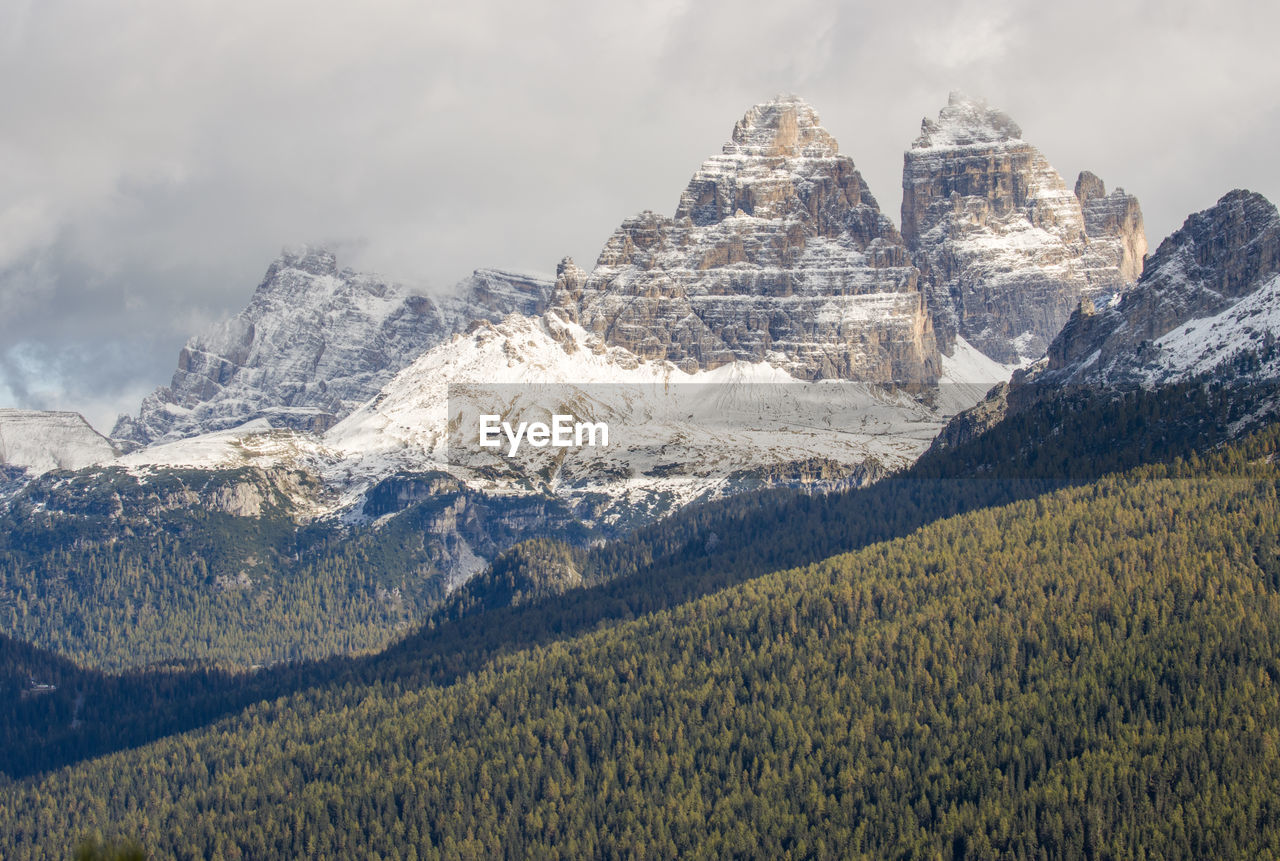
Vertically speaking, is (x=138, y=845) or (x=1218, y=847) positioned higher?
(x=138, y=845)

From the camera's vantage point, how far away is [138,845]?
80.2 meters

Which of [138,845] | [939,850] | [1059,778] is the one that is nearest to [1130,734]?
[1059,778]

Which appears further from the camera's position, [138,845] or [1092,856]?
[1092,856]

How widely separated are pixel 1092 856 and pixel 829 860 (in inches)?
1098

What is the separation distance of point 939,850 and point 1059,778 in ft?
48.6

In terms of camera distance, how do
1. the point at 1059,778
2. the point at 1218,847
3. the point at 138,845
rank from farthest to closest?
the point at 1059,778 < the point at 1218,847 < the point at 138,845

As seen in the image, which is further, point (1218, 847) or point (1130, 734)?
point (1130, 734)

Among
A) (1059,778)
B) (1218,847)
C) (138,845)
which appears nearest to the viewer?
(138,845)

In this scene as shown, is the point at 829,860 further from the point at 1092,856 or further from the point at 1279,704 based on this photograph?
the point at 1279,704

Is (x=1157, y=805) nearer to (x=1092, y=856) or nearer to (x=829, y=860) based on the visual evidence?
(x=1092, y=856)

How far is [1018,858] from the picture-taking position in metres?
191

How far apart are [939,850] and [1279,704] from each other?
39871 mm

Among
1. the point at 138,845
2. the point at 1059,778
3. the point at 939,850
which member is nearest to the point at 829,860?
the point at 939,850

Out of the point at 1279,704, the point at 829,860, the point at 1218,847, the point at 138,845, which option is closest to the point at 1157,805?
the point at 1218,847
